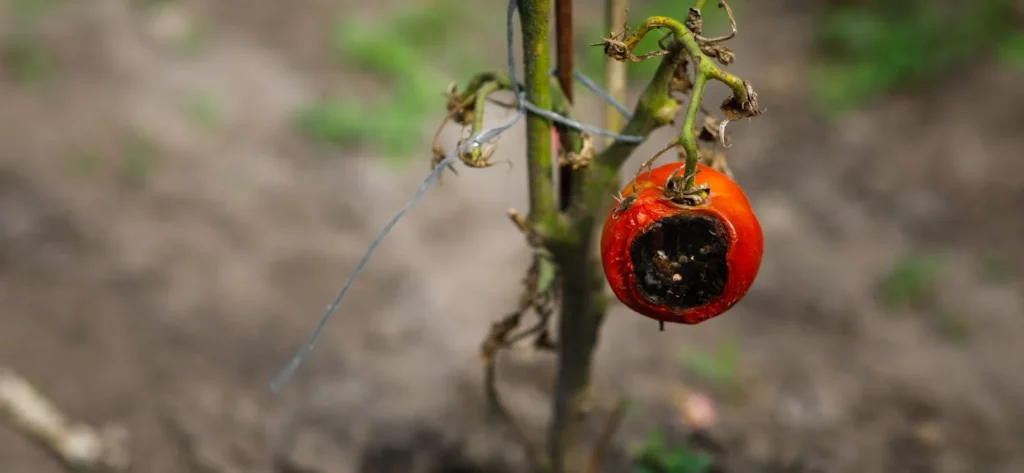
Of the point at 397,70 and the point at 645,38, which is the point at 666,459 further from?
the point at 397,70

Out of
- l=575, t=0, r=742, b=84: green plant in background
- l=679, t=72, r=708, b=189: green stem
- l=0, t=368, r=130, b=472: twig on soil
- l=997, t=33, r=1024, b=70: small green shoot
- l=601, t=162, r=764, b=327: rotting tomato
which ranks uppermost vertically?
l=997, t=33, r=1024, b=70: small green shoot

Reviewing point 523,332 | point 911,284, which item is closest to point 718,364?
point 911,284

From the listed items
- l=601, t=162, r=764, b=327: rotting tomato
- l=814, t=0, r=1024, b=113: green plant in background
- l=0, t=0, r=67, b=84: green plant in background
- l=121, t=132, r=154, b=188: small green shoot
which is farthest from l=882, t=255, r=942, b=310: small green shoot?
l=0, t=0, r=67, b=84: green plant in background

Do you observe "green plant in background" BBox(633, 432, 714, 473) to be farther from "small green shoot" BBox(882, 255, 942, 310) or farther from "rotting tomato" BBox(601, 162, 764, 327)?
"small green shoot" BBox(882, 255, 942, 310)

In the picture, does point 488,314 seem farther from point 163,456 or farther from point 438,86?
point 438,86

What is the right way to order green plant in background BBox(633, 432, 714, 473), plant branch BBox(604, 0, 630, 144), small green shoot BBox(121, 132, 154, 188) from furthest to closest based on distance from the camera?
small green shoot BBox(121, 132, 154, 188)
green plant in background BBox(633, 432, 714, 473)
plant branch BBox(604, 0, 630, 144)

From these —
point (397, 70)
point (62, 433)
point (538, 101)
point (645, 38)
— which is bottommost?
point (62, 433)

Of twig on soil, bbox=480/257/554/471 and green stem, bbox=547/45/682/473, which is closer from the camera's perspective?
green stem, bbox=547/45/682/473
